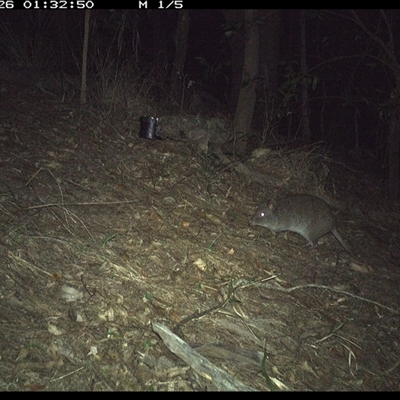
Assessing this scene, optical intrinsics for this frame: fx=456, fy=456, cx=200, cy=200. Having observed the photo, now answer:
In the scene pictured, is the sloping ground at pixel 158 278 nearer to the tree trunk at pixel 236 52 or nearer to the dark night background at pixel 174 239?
the dark night background at pixel 174 239

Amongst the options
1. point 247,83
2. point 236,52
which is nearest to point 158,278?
point 247,83

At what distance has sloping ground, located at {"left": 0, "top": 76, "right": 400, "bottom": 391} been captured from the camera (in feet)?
10.7

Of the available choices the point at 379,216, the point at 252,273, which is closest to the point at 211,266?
the point at 252,273

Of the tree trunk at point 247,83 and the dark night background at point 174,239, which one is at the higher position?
the tree trunk at point 247,83

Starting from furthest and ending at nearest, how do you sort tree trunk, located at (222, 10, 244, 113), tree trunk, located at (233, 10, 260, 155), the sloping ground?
tree trunk, located at (222, 10, 244, 113) < tree trunk, located at (233, 10, 260, 155) < the sloping ground

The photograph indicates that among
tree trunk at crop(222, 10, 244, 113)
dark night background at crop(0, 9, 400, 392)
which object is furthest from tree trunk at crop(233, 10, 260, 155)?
tree trunk at crop(222, 10, 244, 113)

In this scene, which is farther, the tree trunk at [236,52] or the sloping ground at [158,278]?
the tree trunk at [236,52]

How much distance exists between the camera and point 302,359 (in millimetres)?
3725

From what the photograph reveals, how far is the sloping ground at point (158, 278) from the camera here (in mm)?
3250

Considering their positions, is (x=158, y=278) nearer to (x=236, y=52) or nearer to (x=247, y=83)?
(x=247, y=83)

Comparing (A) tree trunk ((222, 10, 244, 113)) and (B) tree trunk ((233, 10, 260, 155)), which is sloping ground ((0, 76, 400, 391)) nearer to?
(B) tree trunk ((233, 10, 260, 155))

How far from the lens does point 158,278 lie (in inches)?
167

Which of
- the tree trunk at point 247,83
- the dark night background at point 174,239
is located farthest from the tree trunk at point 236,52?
the tree trunk at point 247,83

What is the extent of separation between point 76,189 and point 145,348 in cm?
254
